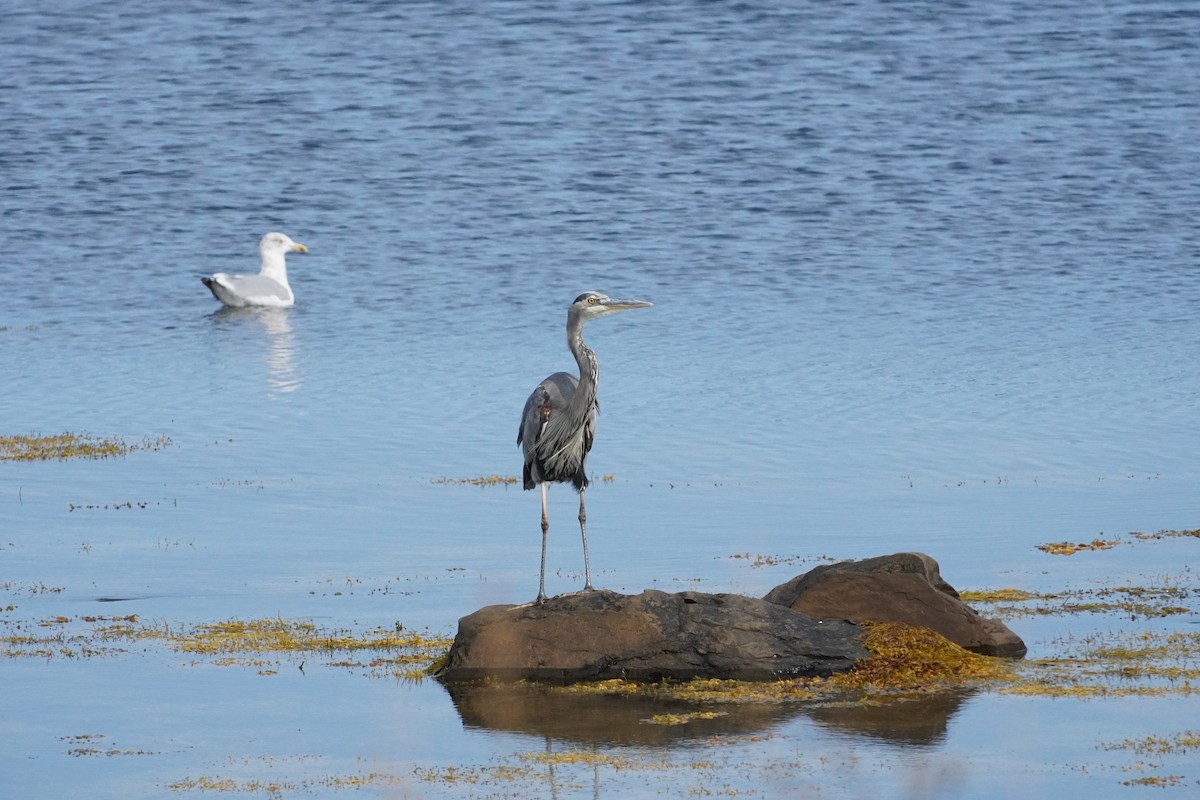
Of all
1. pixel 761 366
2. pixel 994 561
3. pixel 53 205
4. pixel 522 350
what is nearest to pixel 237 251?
pixel 53 205

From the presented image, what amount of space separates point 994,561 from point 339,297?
1087 inches

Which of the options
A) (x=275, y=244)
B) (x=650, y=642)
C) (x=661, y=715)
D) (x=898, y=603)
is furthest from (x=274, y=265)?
(x=661, y=715)

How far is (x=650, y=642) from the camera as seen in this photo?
14.5 metres

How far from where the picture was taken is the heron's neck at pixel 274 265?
1694 inches

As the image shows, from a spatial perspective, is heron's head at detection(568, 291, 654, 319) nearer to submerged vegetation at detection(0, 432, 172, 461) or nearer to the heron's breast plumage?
the heron's breast plumage

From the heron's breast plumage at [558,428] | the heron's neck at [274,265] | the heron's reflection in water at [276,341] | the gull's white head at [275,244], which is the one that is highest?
the heron's breast plumage at [558,428]

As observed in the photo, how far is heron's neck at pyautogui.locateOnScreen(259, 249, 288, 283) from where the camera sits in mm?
43031

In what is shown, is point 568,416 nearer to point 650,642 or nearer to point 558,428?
point 558,428

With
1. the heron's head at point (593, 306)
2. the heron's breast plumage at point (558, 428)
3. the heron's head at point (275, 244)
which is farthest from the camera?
the heron's head at point (275, 244)

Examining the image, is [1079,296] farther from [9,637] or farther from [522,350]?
[9,637]

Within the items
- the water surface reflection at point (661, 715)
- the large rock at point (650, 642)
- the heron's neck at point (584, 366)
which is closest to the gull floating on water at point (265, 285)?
the heron's neck at point (584, 366)

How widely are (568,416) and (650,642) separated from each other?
2026mm

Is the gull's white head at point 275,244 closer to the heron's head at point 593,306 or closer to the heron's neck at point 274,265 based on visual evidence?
the heron's neck at point 274,265

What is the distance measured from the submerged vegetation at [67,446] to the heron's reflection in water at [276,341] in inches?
194
